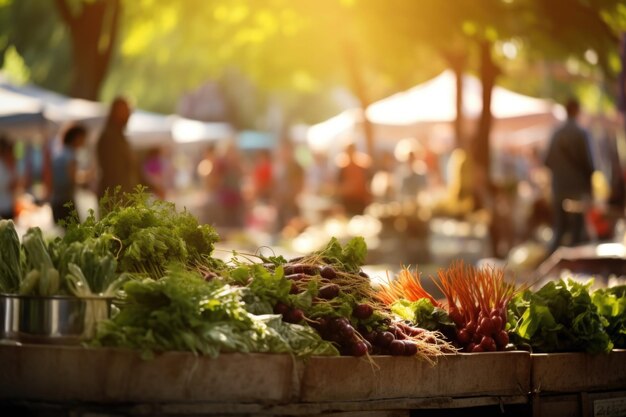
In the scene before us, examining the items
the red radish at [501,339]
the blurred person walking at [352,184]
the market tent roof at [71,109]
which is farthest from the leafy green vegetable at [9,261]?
the blurred person walking at [352,184]

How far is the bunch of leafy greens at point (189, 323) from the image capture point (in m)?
5.96

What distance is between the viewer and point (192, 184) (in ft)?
207

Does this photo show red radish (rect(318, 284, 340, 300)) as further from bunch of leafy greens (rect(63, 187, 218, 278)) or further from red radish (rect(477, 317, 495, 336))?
red radish (rect(477, 317, 495, 336))

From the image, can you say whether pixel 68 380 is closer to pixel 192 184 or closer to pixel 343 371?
pixel 343 371

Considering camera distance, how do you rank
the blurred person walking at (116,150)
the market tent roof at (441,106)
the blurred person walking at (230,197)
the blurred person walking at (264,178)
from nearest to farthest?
the blurred person walking at (116,150)
the blurred person walking at (230,197)
the market tent roof at (441,106)
the blurred person walking at (264,178)

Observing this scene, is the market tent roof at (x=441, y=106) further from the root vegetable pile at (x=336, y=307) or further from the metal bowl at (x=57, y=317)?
the metal bowl at (x=57, y=317)

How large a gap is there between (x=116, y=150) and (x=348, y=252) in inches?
315

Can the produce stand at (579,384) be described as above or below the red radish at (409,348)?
below

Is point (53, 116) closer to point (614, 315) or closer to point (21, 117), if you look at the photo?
point (21, 117)

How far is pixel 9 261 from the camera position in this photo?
257 inches

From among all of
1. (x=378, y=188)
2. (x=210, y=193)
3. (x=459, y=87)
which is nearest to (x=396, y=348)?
(x=459, y=87)

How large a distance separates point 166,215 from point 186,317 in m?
1.46

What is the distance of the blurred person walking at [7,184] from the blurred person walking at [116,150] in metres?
2.87

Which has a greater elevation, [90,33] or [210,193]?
[90,33]
